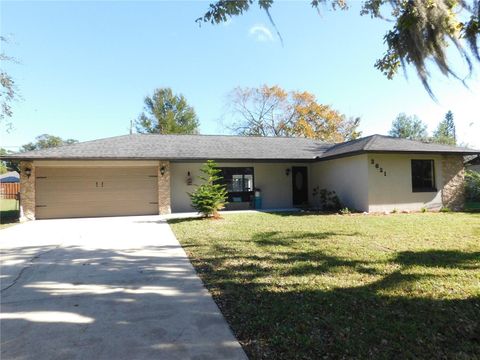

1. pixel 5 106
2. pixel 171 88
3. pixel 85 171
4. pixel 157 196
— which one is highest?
pixel 171 88

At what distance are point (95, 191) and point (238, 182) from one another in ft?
22.0

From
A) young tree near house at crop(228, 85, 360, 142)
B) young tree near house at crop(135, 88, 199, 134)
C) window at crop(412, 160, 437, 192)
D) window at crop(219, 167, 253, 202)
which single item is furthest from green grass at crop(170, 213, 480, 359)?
young tree near house at crop(135, 88, 199, 134)

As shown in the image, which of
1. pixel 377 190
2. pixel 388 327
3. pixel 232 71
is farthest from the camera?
pixel 232 71

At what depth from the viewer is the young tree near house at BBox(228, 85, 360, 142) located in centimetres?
2975

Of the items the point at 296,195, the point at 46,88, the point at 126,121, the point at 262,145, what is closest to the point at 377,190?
the point at 296,195

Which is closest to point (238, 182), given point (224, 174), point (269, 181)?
point (224, 174)

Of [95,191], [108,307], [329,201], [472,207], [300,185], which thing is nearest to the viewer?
[108,307]

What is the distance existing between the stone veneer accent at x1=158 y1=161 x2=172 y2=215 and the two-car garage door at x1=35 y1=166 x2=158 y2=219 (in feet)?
1.25

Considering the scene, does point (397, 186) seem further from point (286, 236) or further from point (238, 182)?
point (286, 236)

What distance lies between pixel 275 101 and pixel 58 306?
28.8 metres

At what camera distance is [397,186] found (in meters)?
12.3

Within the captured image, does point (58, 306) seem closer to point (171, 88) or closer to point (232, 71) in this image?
point (232, 71)

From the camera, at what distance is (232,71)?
2220cm

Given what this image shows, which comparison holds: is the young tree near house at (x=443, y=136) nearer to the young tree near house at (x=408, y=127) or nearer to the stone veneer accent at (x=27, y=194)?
the young tree near house at (x=408, y=127)
